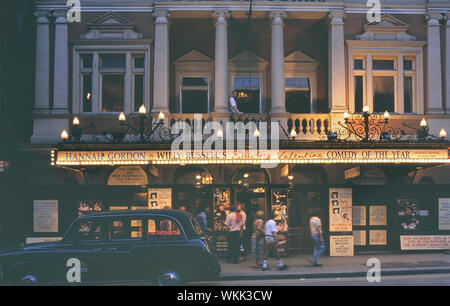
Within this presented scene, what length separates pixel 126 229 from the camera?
11930mm

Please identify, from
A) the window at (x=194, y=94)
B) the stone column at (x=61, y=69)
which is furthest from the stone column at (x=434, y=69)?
the stone column at (x=61, y=69)

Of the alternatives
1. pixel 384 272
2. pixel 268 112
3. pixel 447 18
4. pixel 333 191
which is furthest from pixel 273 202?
pixel 447 18

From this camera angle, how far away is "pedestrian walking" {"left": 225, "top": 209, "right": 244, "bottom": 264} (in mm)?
16750

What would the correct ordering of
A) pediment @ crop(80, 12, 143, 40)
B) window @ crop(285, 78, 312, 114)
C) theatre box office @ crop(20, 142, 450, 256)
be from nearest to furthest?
1. theatre box office @ crop(20, 142, 450, 256)
2. pediment @ crop(80, 12, 143, 40)
3. window @ crop(285, 78, 312, 114)

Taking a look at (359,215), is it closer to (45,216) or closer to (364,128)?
(364,128)

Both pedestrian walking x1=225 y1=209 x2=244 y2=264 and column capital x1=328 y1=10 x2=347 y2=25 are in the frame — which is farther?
column capital x1=328 y1=10 x2=347 y2=25

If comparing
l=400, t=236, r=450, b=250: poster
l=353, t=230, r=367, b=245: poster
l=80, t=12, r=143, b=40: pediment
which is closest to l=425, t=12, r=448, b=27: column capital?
l=400, t=236, r=450, b=250: poster

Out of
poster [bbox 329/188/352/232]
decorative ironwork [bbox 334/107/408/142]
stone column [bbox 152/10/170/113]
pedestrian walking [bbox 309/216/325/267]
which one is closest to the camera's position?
pedestrian walking [bbox 309/216/325/267]

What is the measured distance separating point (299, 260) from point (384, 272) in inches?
126

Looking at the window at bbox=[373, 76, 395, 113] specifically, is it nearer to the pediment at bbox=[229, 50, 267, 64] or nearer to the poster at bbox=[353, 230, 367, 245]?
the pediment at bbox=[229, 50, 267, 64]

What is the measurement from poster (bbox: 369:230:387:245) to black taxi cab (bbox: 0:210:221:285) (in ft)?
29.2

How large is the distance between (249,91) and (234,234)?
6.29 m

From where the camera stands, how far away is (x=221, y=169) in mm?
18688

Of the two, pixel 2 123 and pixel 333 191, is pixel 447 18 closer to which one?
pixel 333 191
